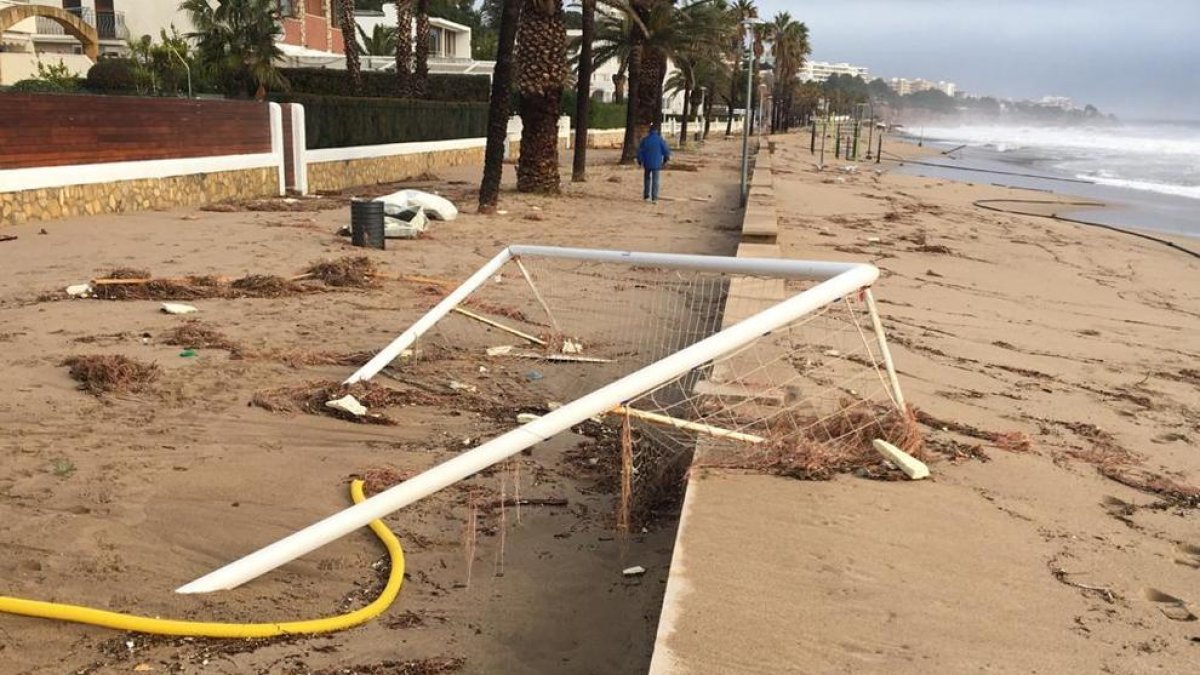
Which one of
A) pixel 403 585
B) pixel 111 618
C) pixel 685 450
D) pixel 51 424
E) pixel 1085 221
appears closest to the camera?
pixel 111 618

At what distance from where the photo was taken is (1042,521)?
4438 mm

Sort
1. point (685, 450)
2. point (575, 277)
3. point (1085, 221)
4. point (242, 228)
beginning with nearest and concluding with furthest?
point (685, 450) < point (575, 277) < point (242, 228) < point (1085, 221)

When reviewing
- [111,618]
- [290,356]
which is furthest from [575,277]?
[111,618]

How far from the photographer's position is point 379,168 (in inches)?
979

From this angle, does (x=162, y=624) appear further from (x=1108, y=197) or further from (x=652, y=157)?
(x=1108, y=197)

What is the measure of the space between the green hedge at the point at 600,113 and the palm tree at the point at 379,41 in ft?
40.4

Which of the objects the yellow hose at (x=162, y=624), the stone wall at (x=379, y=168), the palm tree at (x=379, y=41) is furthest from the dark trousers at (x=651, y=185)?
the palm tree at (x=379, y=41)

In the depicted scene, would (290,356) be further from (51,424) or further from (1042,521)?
(1042,521)

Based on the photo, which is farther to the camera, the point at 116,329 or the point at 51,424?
the point at 116,329

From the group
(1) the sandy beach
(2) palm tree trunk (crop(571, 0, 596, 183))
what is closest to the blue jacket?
(2) palm tree trunk (crop(571, 0, 596, 183))

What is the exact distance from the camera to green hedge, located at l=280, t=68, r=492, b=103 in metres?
37.7

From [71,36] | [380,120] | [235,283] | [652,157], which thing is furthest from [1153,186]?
[71,36]

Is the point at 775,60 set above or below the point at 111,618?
above

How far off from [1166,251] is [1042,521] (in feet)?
55.4
